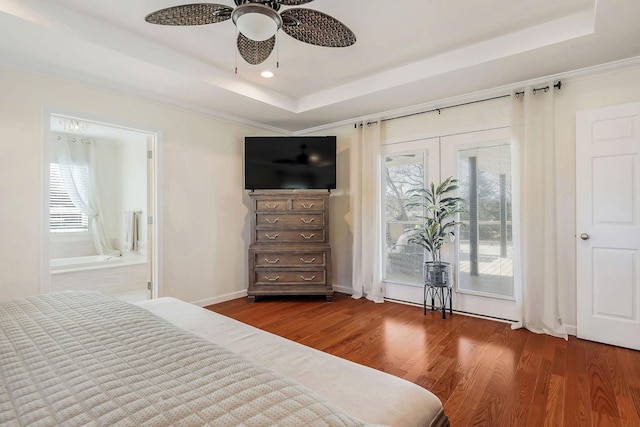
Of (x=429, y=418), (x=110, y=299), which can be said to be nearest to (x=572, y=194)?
(x=429, y=418)

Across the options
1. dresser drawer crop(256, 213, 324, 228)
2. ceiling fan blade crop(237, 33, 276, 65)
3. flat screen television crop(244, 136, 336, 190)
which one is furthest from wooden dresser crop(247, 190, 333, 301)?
ceiling fan blade crop(237, 33, 276, 65)

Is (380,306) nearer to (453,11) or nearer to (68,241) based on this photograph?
(453,11)

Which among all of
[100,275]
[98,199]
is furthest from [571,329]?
[98,199]

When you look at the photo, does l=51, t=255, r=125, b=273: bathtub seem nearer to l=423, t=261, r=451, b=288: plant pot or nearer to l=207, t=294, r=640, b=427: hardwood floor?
l=207, t=294, r=640, b=427: hardwood floor

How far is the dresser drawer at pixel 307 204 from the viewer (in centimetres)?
405

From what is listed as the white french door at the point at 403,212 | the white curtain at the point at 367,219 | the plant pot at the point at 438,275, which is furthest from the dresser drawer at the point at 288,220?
the plant pot at the point at 438,275

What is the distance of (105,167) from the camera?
227 inches

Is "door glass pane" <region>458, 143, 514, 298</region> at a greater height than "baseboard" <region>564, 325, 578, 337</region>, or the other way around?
"door glass pane" <region>458, 143, 514, 298</region>

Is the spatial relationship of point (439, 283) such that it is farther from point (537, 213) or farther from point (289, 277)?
point (289, 277)

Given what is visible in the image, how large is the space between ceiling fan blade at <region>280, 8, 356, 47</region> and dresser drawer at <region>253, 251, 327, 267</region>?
2.57m

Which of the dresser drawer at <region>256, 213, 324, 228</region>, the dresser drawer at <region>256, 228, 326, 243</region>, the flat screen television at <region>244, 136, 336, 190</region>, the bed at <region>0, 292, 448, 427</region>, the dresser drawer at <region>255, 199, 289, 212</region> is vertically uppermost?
the flat screen television at <region>244, 136, 336, 190</region>

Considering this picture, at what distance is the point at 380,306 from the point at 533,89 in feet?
9.09

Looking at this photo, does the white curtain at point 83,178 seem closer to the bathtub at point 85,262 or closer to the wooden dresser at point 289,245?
the bathtub at point 85,262

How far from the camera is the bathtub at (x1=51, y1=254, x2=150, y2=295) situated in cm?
406
